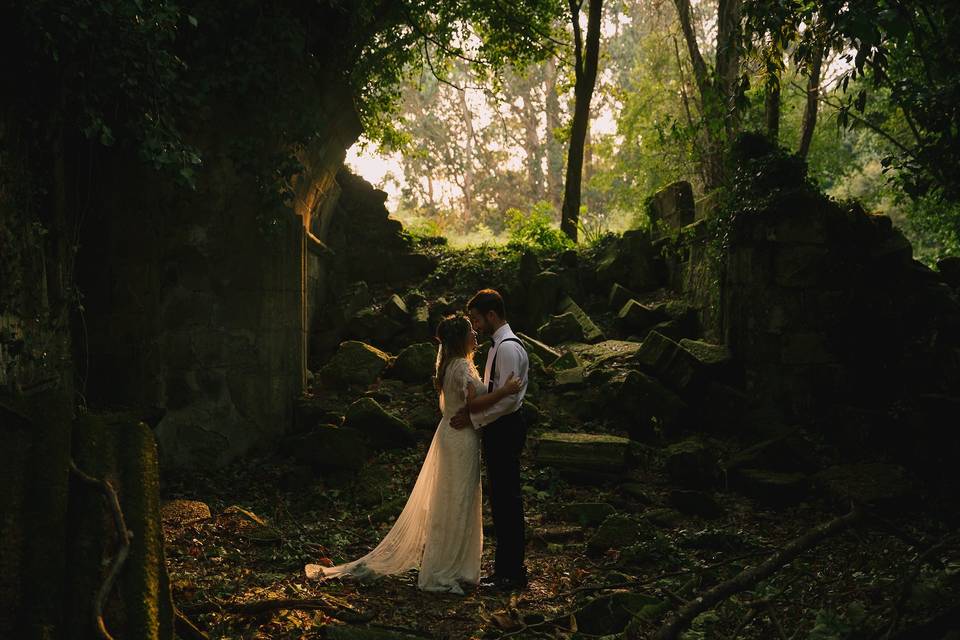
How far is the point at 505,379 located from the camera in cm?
552

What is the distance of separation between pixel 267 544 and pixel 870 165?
34.1 metres

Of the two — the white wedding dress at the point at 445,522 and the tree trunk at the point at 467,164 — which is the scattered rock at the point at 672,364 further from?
the tree trunk at the point at 467,164

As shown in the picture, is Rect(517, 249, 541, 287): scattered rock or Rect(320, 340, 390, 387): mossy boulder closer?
Rect(320, 340, 390, 387): mossy boulder

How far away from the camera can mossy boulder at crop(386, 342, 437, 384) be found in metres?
10.3

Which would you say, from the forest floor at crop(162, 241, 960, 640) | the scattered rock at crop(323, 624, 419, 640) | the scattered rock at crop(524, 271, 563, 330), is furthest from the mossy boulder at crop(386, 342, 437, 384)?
the scattered rock at crop(323, 624, 419, 640)

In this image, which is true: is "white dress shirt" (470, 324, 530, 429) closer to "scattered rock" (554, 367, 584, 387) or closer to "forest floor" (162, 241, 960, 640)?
"forest floor" (162, 241, 960, 640)

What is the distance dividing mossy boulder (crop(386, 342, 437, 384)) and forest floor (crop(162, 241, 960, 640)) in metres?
0.37

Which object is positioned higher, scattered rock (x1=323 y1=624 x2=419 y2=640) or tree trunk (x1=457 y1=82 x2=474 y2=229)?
tree trunk (x1=457 y1=82 x2=474 y2=229)

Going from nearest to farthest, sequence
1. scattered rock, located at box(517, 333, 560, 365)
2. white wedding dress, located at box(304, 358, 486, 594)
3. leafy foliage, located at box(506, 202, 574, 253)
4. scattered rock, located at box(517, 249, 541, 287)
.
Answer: white wedding dress, located at box(304, 358, 486, 594), scattered rock, located at box(517, 333, 560, 365), scattered rock, located at box(517, 249, 541, 287), leafy foliage, located at box(506, 202, 574, 253)

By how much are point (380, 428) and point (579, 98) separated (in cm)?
926

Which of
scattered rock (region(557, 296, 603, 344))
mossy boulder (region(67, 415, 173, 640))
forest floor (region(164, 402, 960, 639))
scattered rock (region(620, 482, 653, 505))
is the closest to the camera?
mossy boulder (region(67, 415, 173, 640))

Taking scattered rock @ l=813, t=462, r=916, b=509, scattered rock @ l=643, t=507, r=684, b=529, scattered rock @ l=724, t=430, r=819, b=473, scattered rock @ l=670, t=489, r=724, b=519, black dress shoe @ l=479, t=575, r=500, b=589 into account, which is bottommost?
black dress shoe @ l=479, t=575, r=500, b=589

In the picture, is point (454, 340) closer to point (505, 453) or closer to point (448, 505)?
point (505, 453)

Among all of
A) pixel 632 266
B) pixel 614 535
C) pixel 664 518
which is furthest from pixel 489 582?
pixel 632 266
